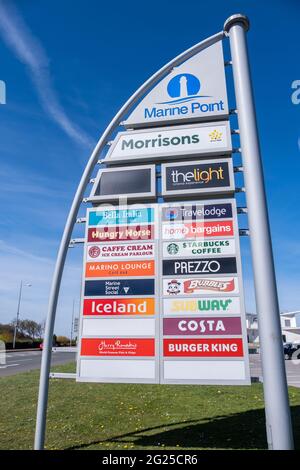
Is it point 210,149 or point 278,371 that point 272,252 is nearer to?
point 278,371

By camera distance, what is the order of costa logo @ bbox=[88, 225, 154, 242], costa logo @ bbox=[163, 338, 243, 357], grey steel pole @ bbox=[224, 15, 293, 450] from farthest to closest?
costa logo @ bbox=[88, 225, 154, 242], costa logo @ bbox=[163, 338, 243, 357], grey steel pole @ bbox=[224, 15, 293, 450]

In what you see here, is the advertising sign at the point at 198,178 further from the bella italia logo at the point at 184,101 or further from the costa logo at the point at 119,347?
the costa logo at the point at 119,347

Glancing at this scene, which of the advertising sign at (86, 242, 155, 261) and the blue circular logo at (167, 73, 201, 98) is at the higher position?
the blue circular logo at (167, 73, 201, 98)

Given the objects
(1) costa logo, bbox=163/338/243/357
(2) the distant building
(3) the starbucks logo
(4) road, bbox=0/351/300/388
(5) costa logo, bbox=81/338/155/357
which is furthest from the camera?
(2) the distant building

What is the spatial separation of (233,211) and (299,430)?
15.2 feet

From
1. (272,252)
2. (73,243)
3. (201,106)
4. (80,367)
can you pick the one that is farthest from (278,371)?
(201,106)

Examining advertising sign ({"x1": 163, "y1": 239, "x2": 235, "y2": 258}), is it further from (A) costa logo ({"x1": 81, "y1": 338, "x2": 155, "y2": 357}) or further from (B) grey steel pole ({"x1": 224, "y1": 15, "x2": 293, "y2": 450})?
(B) grey steel pole ({"x1": 224, "y1": 15, "x2": 293, "y2": 450})

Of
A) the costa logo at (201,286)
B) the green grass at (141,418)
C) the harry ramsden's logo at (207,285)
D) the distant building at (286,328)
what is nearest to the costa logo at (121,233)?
the costa logo at (201,286)

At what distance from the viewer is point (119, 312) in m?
6.36

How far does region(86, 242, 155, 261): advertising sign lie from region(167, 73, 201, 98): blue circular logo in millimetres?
3107

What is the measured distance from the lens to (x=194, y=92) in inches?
281

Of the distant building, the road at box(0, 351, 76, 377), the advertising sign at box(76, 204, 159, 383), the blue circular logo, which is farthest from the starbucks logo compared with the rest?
the distant building

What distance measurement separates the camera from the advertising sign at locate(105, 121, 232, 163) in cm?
686

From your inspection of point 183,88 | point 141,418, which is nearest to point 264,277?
point 183,88
